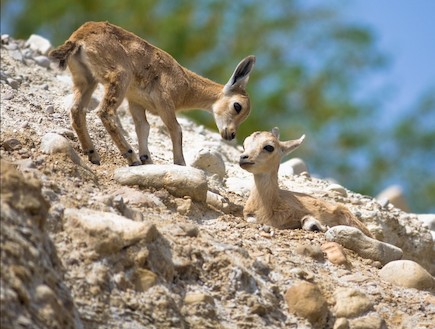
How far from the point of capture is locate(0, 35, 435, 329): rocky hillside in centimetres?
852

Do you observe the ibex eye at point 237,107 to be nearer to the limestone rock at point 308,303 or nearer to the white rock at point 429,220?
the white rock at point 429,220

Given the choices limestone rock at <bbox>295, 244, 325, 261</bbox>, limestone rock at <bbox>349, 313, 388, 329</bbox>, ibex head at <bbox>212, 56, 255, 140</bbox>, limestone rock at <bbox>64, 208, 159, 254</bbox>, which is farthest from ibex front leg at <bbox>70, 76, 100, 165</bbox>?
limestone rock at <bbox>349, 313, 388, 329</bbox>

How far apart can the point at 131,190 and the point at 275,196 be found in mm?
2742

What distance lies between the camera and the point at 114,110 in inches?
518

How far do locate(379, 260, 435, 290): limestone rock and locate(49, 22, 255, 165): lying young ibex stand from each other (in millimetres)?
3263

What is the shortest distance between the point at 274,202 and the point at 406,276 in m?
2.26

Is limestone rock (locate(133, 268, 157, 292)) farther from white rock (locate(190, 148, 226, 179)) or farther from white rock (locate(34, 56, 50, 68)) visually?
white rock (locate(34, 56, 50, 68))

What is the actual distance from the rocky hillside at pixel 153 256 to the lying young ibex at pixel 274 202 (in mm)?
288

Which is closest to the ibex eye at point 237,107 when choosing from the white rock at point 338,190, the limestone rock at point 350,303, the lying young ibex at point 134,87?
the lying young ibex at point 134,87

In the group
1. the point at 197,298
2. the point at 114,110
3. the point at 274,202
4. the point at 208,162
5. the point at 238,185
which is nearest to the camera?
the point at 197,298

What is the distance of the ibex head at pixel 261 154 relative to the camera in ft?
44.9

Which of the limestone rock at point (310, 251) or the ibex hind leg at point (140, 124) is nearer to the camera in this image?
the limestone rock at point (310, 251)

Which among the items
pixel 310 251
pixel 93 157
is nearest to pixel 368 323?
pixel 310 251

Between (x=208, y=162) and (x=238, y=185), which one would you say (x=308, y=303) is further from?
(x=238, y=185)
